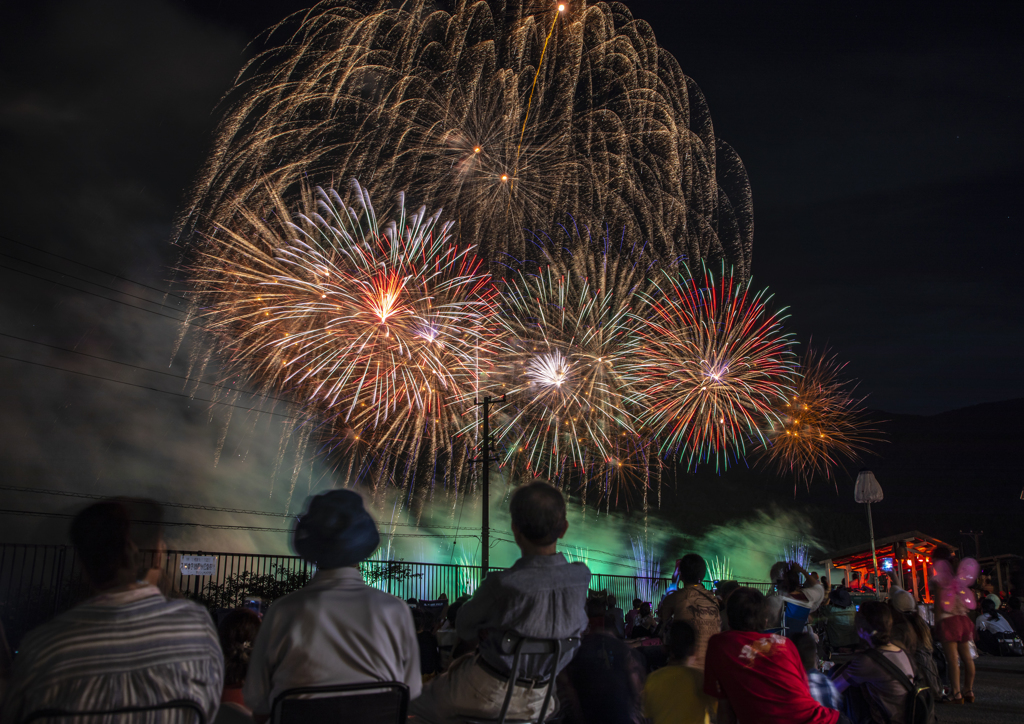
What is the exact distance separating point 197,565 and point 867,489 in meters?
15.5

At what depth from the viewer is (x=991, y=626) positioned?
1625 cm

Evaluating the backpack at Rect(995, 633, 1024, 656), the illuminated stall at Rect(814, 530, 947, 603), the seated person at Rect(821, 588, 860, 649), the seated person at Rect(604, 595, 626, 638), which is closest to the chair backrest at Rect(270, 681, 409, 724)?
the seated person at Rect(604, 595, 626, 638)

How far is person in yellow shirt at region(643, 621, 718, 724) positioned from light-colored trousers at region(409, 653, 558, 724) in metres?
1.19

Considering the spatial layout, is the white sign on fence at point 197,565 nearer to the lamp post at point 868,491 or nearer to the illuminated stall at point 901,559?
the lamp post at point 868,491

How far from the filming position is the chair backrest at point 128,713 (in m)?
2.27

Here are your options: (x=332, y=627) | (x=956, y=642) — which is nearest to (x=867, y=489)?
(x=956, y=642)

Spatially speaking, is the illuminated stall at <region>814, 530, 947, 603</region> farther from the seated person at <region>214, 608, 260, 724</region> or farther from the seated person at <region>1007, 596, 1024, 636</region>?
the seated person at <region>214, 608, 260, 724</region>

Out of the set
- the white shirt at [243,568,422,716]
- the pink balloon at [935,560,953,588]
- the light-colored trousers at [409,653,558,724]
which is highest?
the pink balloon at [935,560,953,588]

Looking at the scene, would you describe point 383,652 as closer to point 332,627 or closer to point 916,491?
point 332,627

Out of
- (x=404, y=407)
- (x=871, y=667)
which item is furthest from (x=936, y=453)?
(x=871, y=667)

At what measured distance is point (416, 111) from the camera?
1797 centimetres

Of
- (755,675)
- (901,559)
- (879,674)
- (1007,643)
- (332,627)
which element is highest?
(901,559)

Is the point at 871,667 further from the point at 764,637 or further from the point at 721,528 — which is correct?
the point at 721,528

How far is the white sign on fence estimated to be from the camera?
11.7 m
